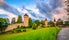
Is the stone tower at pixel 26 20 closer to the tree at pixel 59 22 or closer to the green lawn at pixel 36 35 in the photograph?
the green lawn at pixel 36 35

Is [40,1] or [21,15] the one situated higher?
[40,1]

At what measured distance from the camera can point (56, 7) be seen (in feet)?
13.8

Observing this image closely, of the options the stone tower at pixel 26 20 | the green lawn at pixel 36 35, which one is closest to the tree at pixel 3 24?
the green lawn at pixel 36 35

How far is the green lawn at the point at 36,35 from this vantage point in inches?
152

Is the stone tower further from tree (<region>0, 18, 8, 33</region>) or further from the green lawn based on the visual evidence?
tree (<region>0, 18, 8, 33</region>)

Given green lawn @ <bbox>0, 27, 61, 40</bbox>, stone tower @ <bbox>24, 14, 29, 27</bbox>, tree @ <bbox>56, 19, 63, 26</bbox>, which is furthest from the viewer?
tree @ <bbox>56, 19, 63, 26</bbox>

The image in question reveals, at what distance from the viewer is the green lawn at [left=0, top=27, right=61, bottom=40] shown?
152 inches

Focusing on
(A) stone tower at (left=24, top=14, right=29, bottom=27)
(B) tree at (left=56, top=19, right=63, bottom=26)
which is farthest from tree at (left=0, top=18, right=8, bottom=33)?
(B) tree at (left=56, top=19, right=63, bottom=26)

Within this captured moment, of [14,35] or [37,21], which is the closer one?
[14,35]

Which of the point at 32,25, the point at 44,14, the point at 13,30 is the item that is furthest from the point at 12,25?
the point at 44,14

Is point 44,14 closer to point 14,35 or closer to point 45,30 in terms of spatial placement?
point 45,30

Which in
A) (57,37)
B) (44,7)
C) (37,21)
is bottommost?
(57,37)

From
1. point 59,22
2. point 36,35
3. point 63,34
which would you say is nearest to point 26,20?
point 36,35

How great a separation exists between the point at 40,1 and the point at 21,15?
1.44 ft
